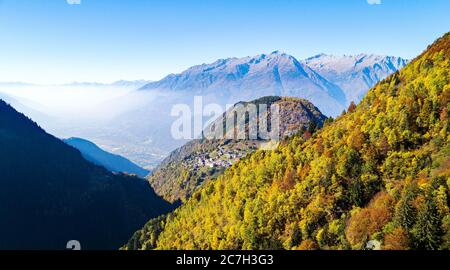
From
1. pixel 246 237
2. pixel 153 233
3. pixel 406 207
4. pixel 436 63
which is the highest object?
pixel 436 63

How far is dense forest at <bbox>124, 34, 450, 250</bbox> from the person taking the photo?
41.5 metres

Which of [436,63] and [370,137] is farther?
[436,63]

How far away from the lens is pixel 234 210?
265 feet

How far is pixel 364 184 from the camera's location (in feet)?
180

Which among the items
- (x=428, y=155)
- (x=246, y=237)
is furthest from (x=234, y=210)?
(x=428, y=155)

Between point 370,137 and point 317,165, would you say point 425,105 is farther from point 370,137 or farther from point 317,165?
point 317,165

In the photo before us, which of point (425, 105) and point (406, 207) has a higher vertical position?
point (425, 105)

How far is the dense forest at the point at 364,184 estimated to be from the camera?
41469 millimetres
